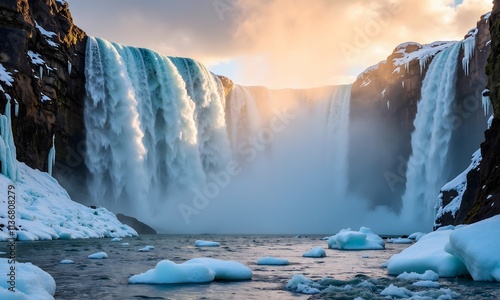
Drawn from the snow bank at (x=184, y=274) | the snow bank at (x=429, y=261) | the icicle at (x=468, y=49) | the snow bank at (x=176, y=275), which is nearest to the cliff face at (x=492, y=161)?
the snow bank at (x=429, y=261)

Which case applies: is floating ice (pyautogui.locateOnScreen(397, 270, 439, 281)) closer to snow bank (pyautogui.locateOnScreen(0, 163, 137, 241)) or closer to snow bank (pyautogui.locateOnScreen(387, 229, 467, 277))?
snow bank (pyautogui.locateOnScreen(387, 229, 467, 277))

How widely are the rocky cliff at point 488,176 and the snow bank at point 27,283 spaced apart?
16.3 m

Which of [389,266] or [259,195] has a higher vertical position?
[259,195]

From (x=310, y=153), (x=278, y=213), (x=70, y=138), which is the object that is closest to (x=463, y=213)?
(x=70, y=138)

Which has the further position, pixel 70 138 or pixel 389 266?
pixel 70 138

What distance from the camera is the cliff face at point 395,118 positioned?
4809 centimetres

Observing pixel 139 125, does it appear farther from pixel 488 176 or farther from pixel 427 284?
pixel 427 284

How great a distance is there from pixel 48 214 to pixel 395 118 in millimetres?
44728

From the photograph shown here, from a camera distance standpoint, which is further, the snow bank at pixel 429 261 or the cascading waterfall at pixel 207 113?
the cascading waterfall at pixel 207 113

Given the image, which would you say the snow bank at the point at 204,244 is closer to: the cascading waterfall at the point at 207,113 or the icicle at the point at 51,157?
the icicle at the point at 51,157

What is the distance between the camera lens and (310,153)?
7112cm

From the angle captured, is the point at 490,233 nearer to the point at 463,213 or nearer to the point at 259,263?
the point at 259,263

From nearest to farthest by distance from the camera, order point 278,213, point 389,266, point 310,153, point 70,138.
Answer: point 389,266 → point 70,138 → point 278,213 → point 310,153

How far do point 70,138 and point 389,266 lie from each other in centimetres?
3837
